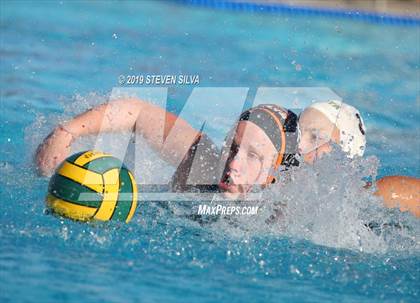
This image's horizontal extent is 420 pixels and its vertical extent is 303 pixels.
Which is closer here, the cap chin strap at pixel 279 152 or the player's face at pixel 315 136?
the cap chin strap at pixel 279 152

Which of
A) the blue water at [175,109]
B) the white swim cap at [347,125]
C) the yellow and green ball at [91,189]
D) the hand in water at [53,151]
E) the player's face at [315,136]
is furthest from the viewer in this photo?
the white swim cap at [347,125]

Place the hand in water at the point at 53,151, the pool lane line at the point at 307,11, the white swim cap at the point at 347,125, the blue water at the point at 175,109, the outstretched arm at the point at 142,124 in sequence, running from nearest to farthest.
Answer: the blue water at the point at 175,109, the hand in water at the point at 53,151, the outstretched arm at the point at 142,124, the white swim cap at the point at 347,125, the pool lane line at the point at 307,11

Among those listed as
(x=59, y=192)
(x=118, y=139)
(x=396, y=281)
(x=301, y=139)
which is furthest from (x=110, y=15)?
(x=396, y=281)

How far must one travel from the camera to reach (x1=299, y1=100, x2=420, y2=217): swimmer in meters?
4.23

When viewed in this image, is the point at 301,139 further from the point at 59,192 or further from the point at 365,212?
the point at 59,192

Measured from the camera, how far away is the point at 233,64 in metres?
6.41

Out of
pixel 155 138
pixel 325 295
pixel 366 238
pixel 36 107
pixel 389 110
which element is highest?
pixel 389 110

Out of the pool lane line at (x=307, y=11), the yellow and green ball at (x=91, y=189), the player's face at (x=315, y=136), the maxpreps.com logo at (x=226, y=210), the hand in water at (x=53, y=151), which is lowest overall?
the yellow and green ball at (x=91, y=189)

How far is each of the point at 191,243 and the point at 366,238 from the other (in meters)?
0.79

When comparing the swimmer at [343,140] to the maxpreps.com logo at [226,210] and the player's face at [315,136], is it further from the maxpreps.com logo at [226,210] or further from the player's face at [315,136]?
the maxpreps.com logo at [226,210]

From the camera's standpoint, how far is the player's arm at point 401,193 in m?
4.31

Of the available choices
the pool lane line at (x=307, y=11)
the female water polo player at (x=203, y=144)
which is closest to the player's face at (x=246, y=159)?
the female water polo player at (x=203, y=144)

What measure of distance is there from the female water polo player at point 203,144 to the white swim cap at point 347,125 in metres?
0.41

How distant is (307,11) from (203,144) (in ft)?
10.9
